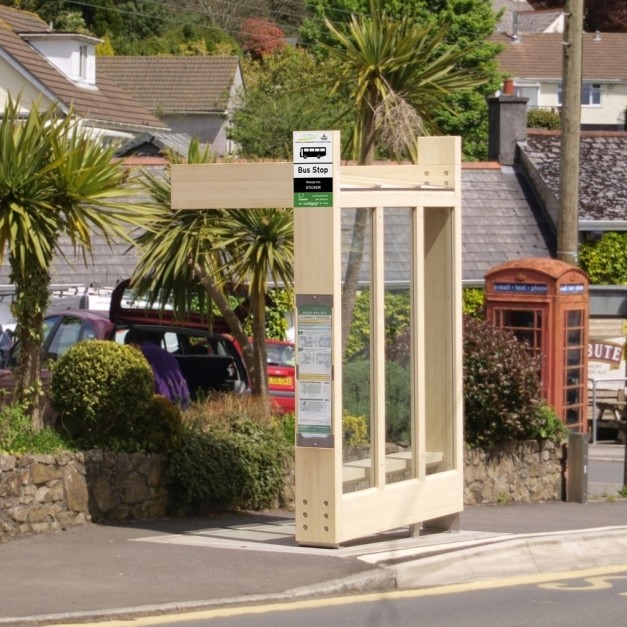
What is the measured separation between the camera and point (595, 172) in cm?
2809

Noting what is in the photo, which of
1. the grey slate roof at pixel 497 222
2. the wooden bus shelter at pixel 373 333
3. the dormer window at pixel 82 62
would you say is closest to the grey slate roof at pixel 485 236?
the grey slate roof at pixel 497 222

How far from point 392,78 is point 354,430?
181 inches

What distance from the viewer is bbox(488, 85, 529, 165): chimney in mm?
28219

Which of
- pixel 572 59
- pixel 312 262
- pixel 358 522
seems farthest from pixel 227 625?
pixel 572 59

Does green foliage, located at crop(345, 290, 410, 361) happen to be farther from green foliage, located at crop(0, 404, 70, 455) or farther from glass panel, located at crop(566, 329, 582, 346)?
glass panel, located at crop(566, 329, 582, 346)

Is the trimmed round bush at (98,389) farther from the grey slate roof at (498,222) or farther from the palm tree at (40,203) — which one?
the grey slate roof at (498,222)

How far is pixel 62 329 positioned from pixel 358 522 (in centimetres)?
726

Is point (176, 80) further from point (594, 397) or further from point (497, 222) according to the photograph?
point (594, 397)

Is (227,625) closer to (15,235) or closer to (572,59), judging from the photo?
(15,235)

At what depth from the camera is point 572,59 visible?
767 inches

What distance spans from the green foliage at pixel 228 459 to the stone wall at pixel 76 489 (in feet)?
0.82

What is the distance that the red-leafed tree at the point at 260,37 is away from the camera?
62.1m

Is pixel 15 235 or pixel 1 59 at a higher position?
pixel 1 59

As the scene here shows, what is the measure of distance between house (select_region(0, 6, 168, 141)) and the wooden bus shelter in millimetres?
27131
